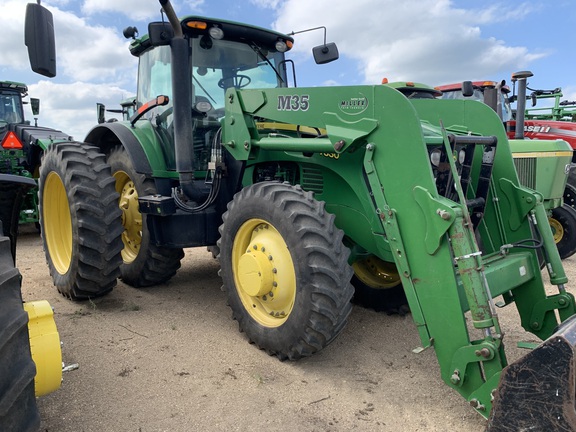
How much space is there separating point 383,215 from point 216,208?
1793mm

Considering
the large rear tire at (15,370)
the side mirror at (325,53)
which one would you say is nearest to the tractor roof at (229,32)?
the side mirror at (325,53)

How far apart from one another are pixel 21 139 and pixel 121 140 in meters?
5.86

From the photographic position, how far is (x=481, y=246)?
3357mm

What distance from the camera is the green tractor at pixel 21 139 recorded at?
812cm

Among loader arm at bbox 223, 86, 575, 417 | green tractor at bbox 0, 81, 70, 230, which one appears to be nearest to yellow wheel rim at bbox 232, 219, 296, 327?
loader arm at bbox 223, 86, 575, 417

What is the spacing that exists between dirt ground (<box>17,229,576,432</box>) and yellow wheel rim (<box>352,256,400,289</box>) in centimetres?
27

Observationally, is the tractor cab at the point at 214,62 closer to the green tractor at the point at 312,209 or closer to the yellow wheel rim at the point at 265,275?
the green tractor at the point at 312,209

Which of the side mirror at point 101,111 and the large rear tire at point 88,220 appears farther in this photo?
the side mirror at point 101,111

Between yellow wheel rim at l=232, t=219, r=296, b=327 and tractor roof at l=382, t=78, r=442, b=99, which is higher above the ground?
tractor roof at l=382, t=78, r=442, b=99

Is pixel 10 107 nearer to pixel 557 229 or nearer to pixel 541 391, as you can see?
pixel 557 229

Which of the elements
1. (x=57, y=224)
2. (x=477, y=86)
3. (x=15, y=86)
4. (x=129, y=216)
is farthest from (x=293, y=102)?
(x=15, y=86)

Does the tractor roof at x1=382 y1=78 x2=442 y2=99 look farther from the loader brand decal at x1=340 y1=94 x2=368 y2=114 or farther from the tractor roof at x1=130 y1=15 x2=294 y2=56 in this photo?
the loader brand decal at x1=340 y1=94 x2=368 y2=114

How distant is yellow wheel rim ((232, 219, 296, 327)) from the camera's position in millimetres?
3043

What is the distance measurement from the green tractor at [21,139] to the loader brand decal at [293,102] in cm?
575
